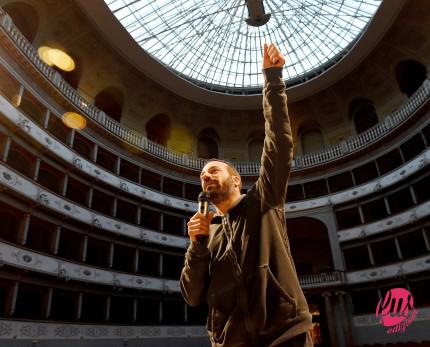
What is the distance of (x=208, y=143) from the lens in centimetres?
3409

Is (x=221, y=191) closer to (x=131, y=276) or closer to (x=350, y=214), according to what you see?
(x=131, y=276)

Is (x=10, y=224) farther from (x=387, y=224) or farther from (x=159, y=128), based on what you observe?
(x=387, y=224)

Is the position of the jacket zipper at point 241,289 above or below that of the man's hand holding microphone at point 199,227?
below

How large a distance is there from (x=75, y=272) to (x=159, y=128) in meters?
15.6

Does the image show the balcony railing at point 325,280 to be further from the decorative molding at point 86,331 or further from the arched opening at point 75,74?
the arched opening at point 75,74

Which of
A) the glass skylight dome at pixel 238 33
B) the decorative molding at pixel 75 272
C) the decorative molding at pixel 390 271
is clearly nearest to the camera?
the decorative molding at pixel 75 272

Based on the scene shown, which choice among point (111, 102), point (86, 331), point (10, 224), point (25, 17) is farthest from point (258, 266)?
point (111, 102)

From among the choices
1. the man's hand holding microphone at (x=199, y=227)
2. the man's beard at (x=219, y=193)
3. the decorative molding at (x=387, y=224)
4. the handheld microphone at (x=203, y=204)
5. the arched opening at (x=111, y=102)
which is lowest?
the man's hand holding microphone at (x=199, y=227)

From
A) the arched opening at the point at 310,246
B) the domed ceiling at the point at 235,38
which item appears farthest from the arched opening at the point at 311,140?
the arched opening at the point at 310,246

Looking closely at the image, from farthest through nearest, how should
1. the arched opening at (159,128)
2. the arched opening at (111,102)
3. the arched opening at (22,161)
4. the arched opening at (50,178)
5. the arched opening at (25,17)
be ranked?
the arched opening at (159,128) → the arched opening at (111,102) → the arched opening at (25,17) → the arched opening at (50,178) → the arched opening at (22,161)

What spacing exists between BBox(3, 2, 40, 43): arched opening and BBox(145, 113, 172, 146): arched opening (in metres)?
11.4

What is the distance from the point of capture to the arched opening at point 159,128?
3122 cm

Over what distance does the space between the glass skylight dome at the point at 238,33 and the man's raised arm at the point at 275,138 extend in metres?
24.6

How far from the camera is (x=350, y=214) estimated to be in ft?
92.7
